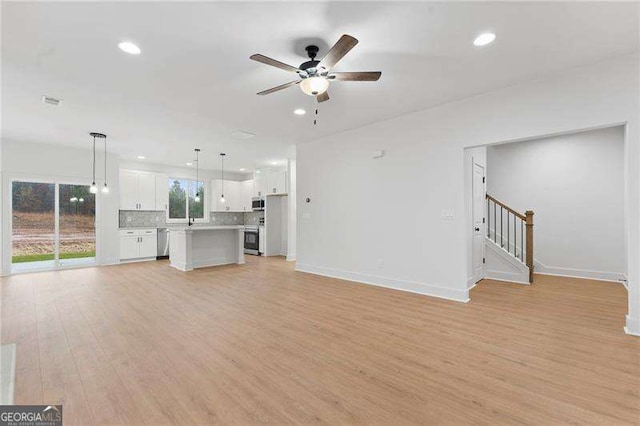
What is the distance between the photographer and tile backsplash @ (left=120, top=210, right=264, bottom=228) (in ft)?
26.4

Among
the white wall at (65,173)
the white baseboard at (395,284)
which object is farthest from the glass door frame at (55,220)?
the white baseboard at (395,284)

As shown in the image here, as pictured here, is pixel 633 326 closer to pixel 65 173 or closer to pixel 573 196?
pixel 573 196

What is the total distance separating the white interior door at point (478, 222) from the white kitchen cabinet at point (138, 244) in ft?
26.7

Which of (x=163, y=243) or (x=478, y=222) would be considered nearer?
(x=478, y=222)

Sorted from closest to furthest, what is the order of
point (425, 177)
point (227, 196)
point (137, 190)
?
point (425, 177) → point (137, 190) → point (227, 196)

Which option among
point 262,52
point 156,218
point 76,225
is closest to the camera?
point 262,52

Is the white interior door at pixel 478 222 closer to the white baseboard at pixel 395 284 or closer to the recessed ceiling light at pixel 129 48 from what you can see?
the white baseboard at pixel 395 284

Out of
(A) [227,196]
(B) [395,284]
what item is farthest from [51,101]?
(A) [227,196]

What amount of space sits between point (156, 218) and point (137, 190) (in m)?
1.06

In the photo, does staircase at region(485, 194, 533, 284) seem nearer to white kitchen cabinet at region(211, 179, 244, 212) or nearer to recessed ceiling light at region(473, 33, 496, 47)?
recessed ceiling light at region(473, 33, 496, 47)

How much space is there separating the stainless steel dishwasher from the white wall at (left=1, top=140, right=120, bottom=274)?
1.16 m

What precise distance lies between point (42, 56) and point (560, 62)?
542 cm

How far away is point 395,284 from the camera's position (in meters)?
4.69

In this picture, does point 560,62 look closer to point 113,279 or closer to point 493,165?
point 493,165
